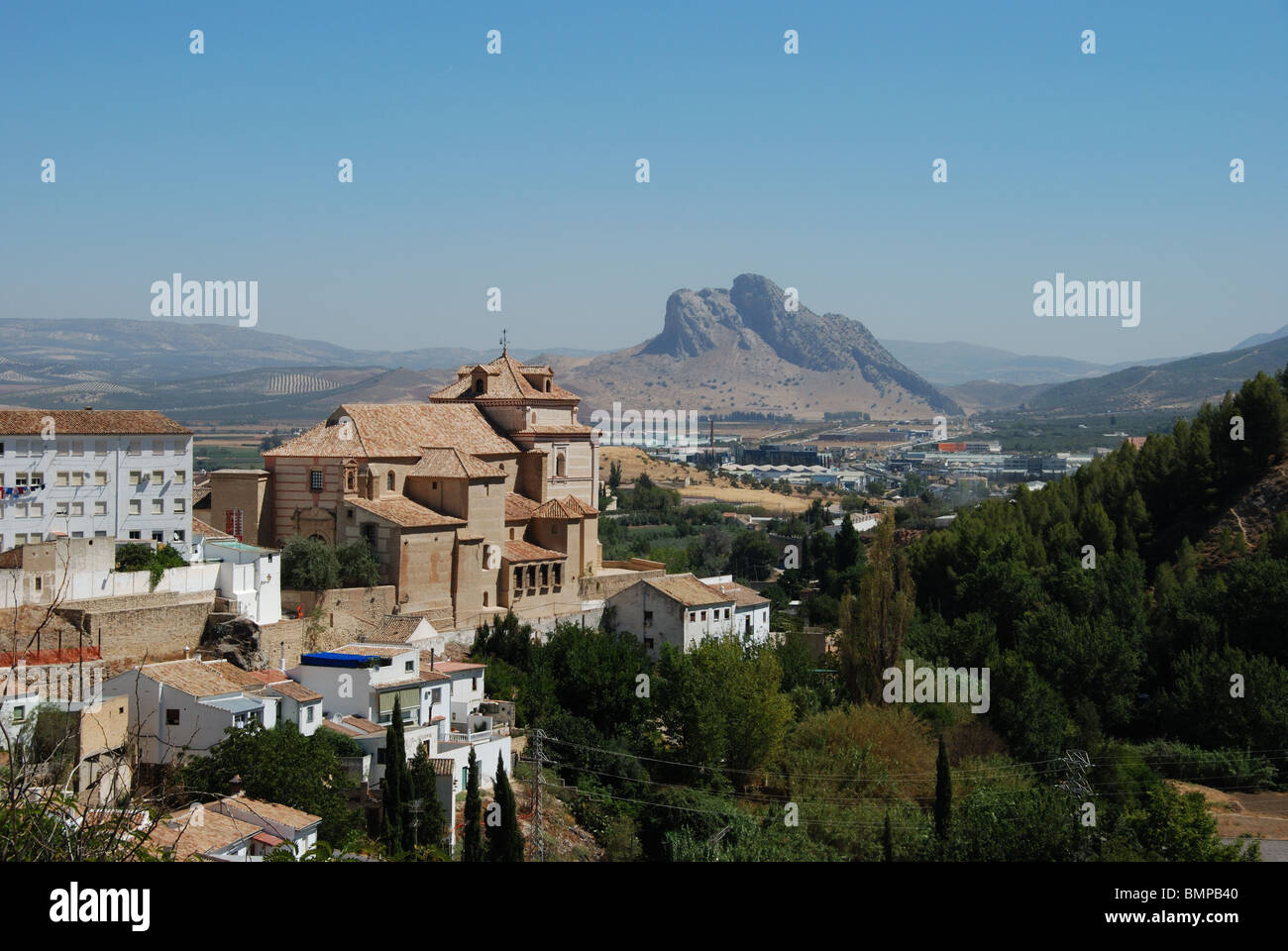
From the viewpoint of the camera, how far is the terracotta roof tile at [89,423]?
34.4 meters

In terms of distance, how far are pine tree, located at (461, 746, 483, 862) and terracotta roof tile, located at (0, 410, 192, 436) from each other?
12604mm

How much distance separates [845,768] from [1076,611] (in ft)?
58.9

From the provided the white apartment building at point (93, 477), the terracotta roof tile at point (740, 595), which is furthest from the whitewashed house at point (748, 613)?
the white apartment building at point (93, 477)

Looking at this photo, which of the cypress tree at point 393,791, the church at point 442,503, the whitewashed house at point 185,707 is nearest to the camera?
the cypress tree at point 393,791

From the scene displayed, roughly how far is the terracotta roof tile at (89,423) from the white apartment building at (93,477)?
0.02 m

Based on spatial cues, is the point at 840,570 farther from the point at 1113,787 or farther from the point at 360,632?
the point at 360,632

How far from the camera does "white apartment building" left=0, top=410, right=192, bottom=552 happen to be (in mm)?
34000

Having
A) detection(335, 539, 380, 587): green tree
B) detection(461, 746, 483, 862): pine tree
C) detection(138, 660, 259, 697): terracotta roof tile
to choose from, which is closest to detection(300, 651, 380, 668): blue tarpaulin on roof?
detection(138, 660, 259, 697): terracotta roof tile

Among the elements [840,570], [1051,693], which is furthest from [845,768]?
[840,570]

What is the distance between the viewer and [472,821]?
1093 inches

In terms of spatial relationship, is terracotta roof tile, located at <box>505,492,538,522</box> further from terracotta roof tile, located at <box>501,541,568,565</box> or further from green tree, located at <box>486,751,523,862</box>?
green tree, located at <box>486,751,523,862</box>

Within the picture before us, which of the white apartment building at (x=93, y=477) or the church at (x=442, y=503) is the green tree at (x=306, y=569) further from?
the white apartment building at (x=93, y=477)

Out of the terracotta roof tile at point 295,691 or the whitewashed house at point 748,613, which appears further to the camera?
the whitewashed house at point 748,613
